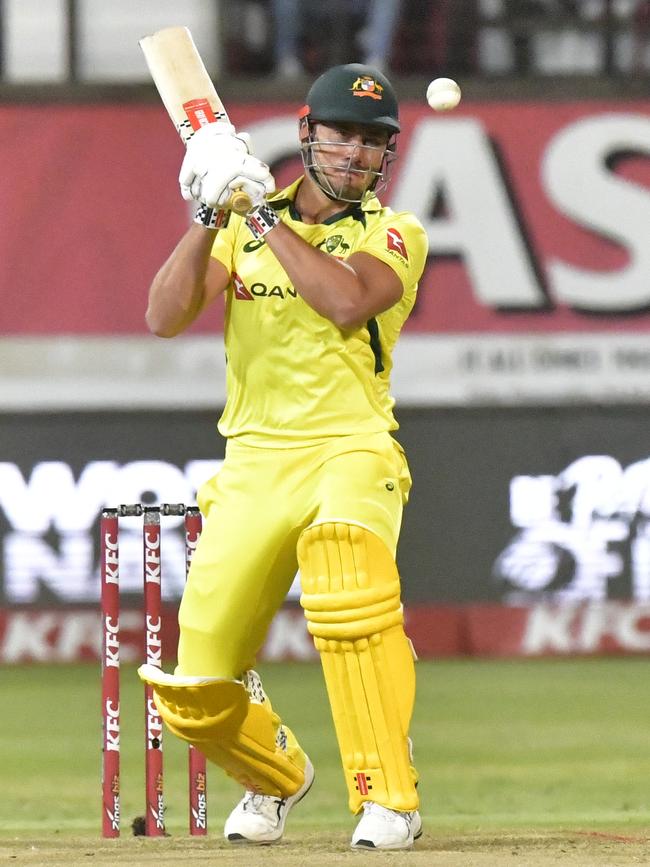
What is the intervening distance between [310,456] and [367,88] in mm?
783

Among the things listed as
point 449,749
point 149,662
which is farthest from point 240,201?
point 449,749

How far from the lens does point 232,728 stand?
3.80 metres

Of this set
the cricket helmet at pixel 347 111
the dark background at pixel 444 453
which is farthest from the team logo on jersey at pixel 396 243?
the dark background at pixel 444 453

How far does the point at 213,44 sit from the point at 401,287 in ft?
14.2

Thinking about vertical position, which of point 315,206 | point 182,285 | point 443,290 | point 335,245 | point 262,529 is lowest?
point 262,529

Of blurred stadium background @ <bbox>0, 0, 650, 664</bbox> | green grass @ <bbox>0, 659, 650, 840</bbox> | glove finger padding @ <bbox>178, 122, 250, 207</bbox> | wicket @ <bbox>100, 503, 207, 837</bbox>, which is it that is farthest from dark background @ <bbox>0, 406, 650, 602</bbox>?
glove finger padding @ <bbox>178, 122, 250, 207</bbox>

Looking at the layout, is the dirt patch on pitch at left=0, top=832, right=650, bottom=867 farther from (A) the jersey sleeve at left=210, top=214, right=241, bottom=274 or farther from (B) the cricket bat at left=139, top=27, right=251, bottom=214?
(B) the cricket bat at left=139, top=27, right=251, bottom=214

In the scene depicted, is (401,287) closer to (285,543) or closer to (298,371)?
(298,371)

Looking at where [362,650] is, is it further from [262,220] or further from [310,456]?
[262,220]

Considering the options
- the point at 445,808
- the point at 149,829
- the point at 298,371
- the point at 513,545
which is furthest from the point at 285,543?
the point at 513,545

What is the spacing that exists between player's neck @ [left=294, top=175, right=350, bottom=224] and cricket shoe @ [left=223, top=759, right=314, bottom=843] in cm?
123

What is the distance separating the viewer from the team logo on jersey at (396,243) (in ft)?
12.5

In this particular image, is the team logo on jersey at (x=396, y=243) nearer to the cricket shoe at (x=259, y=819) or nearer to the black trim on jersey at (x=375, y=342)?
the black trim on jersey at (x=375, y=342)

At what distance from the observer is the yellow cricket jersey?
3787 mm
